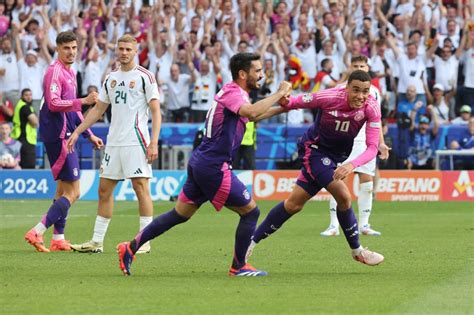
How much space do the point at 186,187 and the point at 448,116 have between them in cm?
1621

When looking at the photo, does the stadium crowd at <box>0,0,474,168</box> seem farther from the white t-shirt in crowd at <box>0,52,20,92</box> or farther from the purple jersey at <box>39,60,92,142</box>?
the purple jersey at <box>39,60,92,142</box>

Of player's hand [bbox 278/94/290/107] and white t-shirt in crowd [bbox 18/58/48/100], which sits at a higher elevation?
player's hand [bbox 278/94/290/107]

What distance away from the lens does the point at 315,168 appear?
40.3ft

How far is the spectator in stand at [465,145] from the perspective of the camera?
25417 millimetres

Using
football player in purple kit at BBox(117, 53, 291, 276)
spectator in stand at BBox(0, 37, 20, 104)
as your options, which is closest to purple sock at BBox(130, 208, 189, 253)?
football player in purple kit at BBox(117, 53, 291, 276)

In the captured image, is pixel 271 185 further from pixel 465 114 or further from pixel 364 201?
pixel 364 201

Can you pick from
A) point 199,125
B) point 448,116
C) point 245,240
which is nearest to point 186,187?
point 245,240

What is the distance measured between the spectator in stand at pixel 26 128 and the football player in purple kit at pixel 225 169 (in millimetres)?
14415

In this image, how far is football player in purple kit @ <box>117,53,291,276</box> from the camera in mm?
11078

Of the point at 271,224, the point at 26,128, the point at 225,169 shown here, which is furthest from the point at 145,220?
the point at 26,128

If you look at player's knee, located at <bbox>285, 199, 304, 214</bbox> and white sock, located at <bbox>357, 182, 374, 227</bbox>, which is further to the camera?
white sock, located at <bbox>357, 182, 374, 227</bbox>

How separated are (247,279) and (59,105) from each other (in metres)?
3.94

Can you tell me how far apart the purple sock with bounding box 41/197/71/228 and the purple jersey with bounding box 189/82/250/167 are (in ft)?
10.9

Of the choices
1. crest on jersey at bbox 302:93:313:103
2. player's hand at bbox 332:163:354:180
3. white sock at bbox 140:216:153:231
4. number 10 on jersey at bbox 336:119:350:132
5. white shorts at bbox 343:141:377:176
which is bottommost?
white sock at bbox 140:216:153:231
